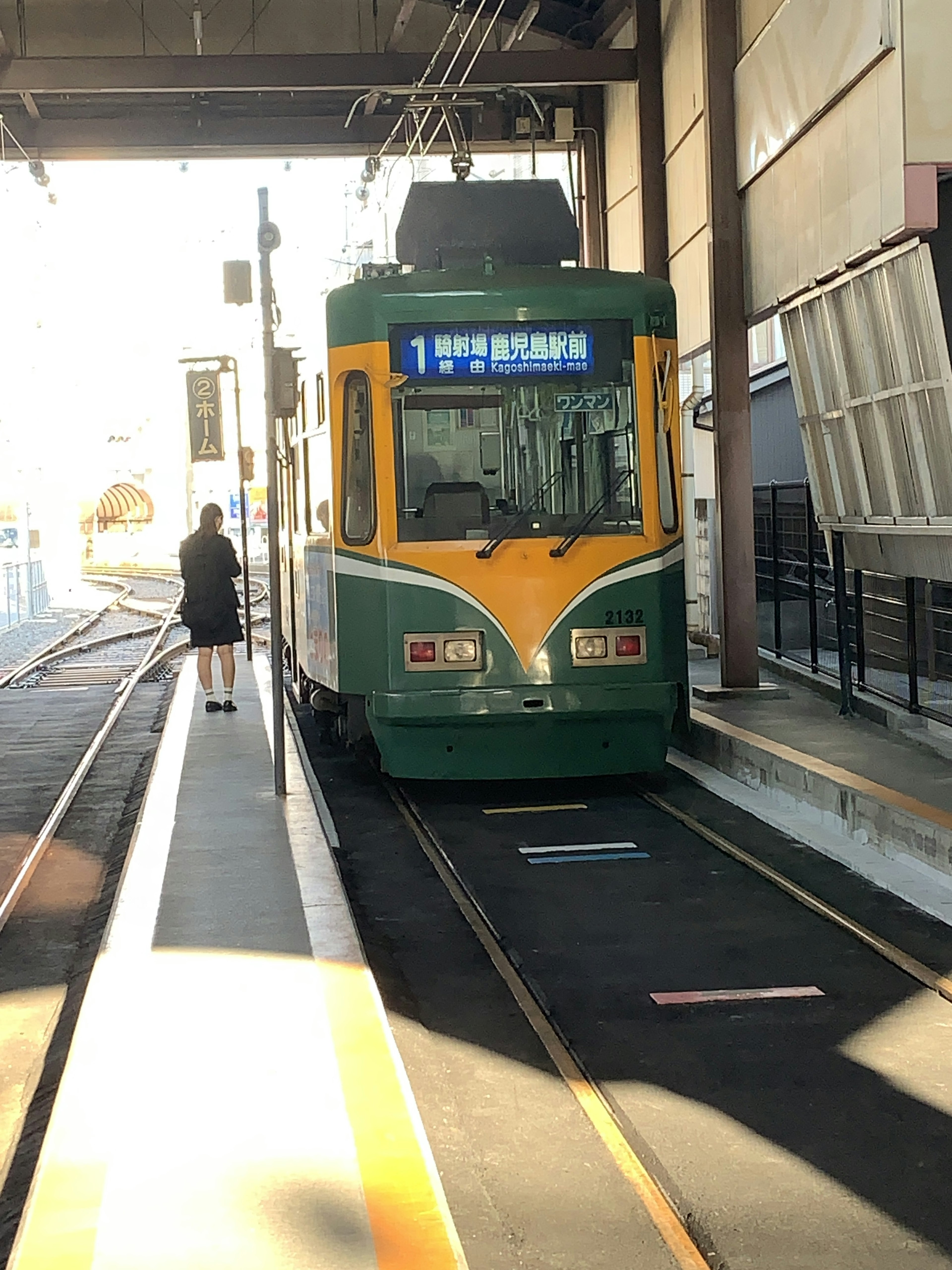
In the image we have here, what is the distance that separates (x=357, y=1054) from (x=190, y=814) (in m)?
4.84

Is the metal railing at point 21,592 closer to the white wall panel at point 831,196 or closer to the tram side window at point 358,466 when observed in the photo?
the white wall panel at point 831,196

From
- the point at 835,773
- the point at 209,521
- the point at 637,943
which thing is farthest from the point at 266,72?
the point at 637,943

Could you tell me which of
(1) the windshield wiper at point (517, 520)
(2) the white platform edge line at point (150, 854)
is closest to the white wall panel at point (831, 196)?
(1) the windshield wiper at point (517, 520)

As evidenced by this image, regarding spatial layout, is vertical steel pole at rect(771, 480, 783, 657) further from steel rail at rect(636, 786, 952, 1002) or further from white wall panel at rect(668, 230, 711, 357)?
steel rail at rect(636, 786, 952, 1002)

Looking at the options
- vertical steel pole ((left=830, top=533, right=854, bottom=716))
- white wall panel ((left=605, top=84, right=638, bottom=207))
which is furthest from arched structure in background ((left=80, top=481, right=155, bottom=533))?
vertical steel pole ((left=830, top=533, right=854, bottom=716))

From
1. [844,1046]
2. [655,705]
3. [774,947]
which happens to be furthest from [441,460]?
[844,1046]

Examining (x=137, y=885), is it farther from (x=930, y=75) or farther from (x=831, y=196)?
(x=831, y=196)

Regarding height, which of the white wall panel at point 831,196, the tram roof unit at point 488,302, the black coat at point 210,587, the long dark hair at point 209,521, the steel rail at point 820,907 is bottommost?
the steel rail at point 820,907

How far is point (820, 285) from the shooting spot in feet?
40.9

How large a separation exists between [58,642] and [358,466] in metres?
17.8

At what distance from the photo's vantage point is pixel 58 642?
90.7 feet

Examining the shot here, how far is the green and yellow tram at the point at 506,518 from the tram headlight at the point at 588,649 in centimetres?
1

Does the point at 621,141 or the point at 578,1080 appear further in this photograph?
the point at 621,141

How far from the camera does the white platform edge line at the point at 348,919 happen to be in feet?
14.2
